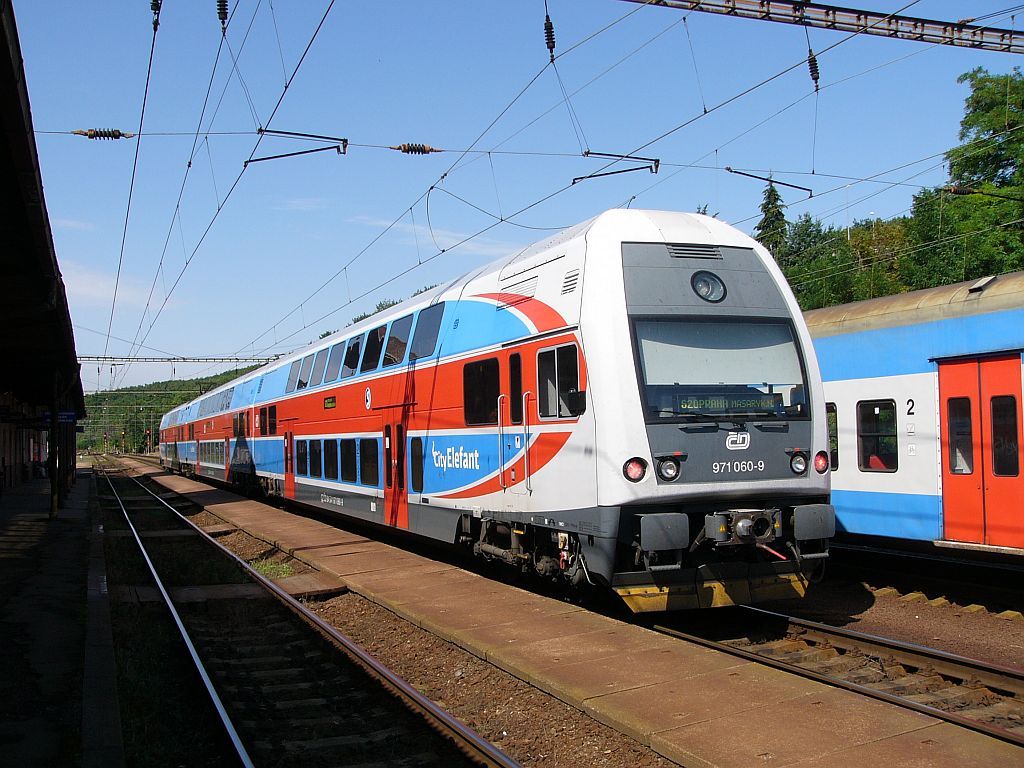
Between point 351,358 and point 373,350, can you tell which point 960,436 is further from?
point 351,358

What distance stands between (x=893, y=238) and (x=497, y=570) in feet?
158

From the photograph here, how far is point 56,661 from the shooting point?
27.2 ft

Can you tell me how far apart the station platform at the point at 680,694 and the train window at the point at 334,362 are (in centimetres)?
690

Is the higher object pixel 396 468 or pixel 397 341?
pixel 397 341

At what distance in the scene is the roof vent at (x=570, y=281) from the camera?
860 centimetres

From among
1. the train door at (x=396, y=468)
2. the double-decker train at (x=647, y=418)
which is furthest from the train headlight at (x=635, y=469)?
the train door at (x=396, y=468)

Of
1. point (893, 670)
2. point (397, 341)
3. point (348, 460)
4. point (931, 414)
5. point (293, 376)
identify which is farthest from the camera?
point (293, 376)

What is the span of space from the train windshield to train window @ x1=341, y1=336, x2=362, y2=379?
8.52 m

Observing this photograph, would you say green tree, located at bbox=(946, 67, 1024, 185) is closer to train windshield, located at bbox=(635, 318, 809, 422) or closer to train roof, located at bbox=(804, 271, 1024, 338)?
train roof, located at bbox=(804, 271, 1024, 338)

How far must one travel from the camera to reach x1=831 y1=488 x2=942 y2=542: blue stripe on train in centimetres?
1023

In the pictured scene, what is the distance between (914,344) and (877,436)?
4.03ft

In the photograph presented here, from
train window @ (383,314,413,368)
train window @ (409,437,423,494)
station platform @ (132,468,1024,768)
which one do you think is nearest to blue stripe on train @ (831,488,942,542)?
station platform @ (132,468,1024,768)

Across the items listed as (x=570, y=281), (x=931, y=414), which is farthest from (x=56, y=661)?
(x=931, y=414)

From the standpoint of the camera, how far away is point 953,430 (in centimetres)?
1000
